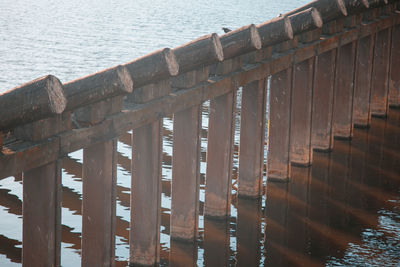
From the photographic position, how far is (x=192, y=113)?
8023 mm

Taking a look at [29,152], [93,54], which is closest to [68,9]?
[93,54]

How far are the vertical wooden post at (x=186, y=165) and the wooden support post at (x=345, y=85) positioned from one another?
481 cm

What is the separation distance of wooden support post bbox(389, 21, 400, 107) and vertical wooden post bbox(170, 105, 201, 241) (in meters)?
8.05

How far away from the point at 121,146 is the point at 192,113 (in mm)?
5016

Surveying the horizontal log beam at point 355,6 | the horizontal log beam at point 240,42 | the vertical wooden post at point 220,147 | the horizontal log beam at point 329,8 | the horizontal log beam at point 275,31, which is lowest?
the vertical wooden post at point 220,147

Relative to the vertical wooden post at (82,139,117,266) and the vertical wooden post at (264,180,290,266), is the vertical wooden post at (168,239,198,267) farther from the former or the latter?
the vertical wooden post at (82,139,117,266)

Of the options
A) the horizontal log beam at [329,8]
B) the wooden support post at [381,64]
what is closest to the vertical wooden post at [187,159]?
the horizontal log beam at [329,8]

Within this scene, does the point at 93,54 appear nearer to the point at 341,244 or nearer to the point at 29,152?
the point at 341,244

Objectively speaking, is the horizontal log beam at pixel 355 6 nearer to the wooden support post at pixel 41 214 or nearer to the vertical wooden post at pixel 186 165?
the vertical wooden post at pixel 186 165

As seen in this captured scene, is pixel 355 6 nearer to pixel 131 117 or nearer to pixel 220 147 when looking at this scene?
pixel 220 147

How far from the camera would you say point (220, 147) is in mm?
8930

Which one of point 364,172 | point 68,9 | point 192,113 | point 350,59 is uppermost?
point 68,9

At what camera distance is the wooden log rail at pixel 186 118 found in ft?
18.8

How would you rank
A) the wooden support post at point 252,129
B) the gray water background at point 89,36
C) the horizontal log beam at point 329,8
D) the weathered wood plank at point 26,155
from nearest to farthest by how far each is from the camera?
1. the weathered wood plank at point 26,155
2. the wooden support post at point 252,129
3. the gray water background at point 89,36
4. the horizontal log beam at point 329,8
